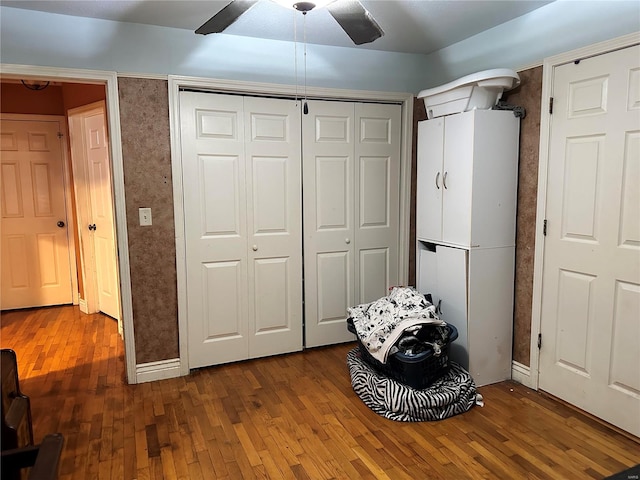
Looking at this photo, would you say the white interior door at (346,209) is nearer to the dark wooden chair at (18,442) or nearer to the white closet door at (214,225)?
the white closet door at (214,225)

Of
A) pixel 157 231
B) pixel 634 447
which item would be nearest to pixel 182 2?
pixel 157 231

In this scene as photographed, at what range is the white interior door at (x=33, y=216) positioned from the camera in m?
4.64

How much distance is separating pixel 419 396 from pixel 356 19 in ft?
6.53

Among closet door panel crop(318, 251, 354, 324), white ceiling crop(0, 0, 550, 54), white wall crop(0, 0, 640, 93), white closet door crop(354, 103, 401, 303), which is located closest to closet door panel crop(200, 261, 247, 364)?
closet door panel crop(318, 251, 354, 324)

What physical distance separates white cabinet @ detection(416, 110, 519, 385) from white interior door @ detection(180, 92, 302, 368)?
1063mm

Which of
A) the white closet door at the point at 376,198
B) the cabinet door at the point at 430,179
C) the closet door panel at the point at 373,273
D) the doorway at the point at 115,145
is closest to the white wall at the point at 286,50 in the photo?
the doorway at the point at 115,145

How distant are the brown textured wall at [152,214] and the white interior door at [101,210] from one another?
128 cm

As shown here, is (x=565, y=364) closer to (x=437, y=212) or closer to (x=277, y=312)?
(x=437, y=212)

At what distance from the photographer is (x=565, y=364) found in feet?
8.83

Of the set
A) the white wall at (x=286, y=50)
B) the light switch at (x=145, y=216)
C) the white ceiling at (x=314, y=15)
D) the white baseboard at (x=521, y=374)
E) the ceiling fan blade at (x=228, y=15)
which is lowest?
the white baseboard at (x=521, y=374)

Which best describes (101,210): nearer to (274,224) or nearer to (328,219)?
(274,224)

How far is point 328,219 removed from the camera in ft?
11.6

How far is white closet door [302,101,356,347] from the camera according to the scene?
11.2 feet

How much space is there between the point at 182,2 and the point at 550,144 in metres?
2.26
